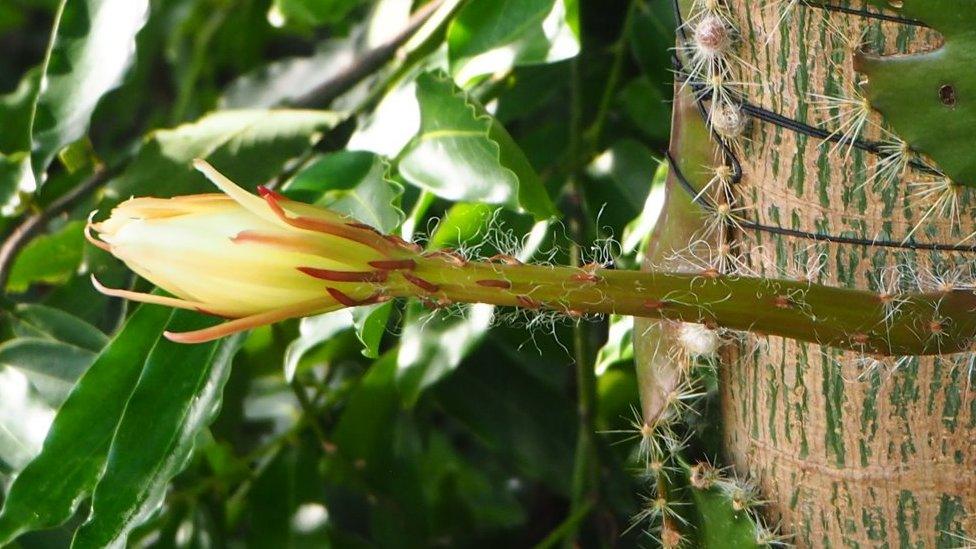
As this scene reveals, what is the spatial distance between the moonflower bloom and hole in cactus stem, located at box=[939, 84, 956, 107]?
0.65 feet

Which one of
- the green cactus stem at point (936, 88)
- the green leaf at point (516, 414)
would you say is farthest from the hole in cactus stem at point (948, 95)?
the green leaf at point (516, 414)

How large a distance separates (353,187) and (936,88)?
0.29 m

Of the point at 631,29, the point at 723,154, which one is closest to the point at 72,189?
the point at 631,29

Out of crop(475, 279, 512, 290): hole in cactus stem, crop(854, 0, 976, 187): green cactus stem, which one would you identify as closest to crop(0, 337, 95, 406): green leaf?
crop(475, 279, 512, 290): hole in cactus stem

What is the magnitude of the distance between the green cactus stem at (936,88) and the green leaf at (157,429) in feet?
1.06

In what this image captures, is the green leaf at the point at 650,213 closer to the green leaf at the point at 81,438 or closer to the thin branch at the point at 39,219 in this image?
the green leaf at the point at 81,438

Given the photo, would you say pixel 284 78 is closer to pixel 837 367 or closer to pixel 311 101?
pixel 311 101

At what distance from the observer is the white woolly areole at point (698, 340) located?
0.44 m

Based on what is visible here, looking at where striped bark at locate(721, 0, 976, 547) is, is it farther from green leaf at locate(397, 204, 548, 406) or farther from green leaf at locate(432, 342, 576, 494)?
green leaf at locate(432, 342, 576, 494)

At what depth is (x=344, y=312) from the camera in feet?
1.84

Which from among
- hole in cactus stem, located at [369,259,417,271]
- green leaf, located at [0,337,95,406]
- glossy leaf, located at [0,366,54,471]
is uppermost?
hole in cactus stem, located at [369,259,417,271]

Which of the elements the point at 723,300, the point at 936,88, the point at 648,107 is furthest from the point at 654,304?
the point at 648,107

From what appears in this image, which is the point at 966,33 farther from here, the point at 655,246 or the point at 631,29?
the point at 631,29

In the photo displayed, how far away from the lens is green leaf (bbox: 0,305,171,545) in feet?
1.71
